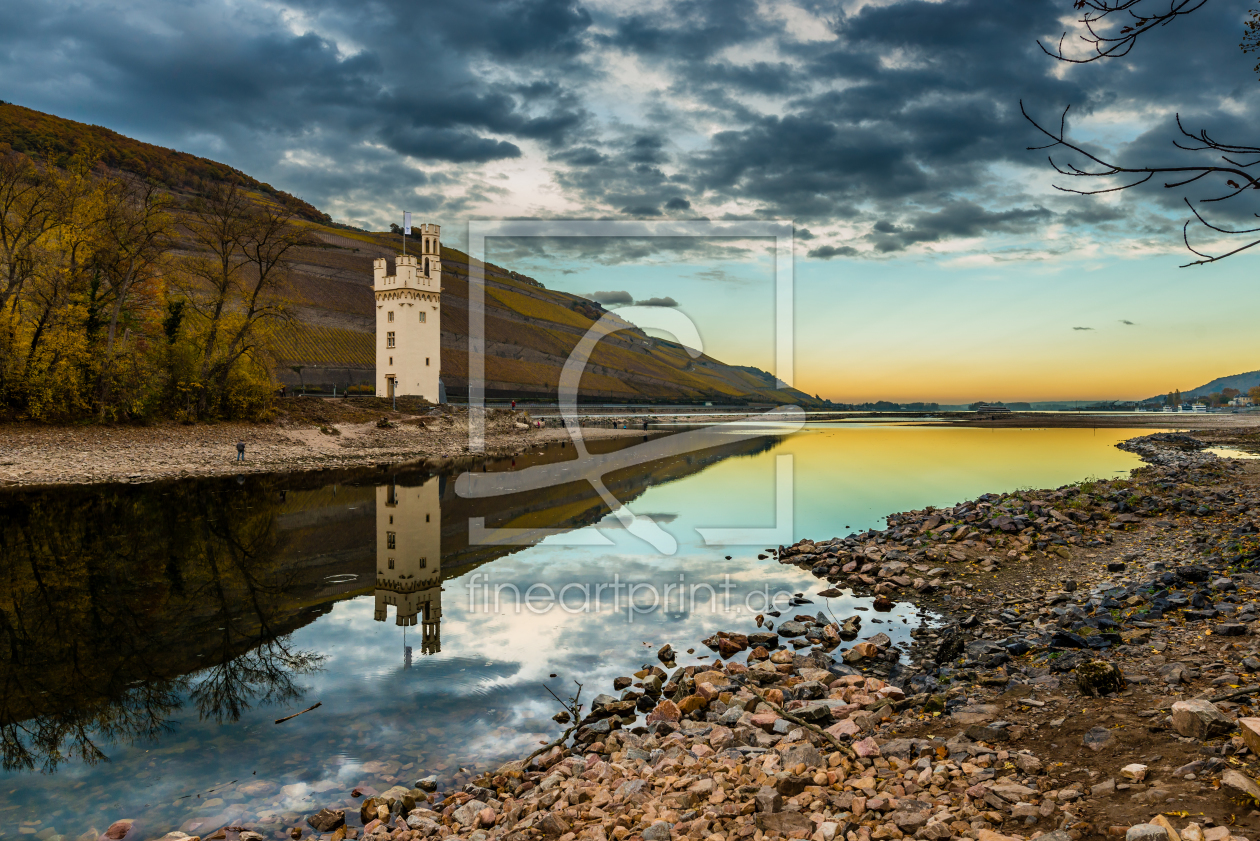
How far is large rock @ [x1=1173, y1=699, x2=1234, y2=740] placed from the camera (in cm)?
543

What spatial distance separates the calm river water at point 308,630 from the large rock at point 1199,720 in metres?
6.44

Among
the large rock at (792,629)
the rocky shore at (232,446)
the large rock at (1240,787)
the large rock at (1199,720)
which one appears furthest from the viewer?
the rocky shore at (232,446)

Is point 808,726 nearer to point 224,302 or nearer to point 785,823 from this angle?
point 785,823

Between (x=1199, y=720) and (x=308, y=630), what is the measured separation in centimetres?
1319

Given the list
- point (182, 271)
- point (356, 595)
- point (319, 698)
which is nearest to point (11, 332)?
point (182, 271)

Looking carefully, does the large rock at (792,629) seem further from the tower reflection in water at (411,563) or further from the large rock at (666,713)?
the tower reflection in water at (411,563)

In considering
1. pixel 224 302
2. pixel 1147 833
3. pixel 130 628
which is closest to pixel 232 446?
pixel 224 302

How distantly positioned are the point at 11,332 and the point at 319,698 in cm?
4006

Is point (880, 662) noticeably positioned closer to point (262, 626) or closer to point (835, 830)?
point (835, 830)

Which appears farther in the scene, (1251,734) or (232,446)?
(232,446)

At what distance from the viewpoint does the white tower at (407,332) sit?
2675 inches

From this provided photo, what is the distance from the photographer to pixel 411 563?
18125 mm

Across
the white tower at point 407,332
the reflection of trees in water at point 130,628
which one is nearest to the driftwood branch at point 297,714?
the reflection of trees in water at point 130,628

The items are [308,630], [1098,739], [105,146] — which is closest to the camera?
[1098,739]
